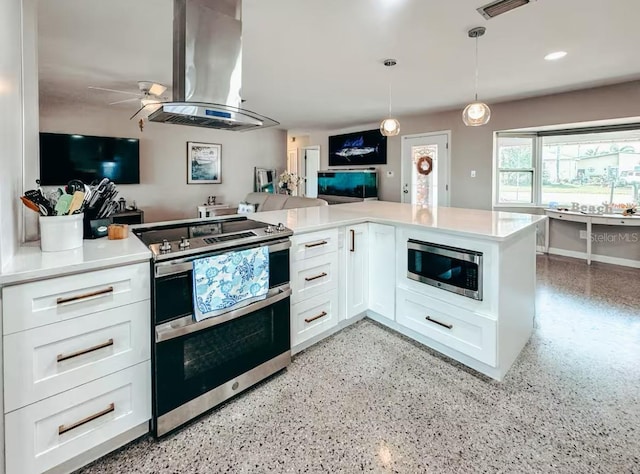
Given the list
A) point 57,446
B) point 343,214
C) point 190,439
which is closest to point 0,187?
point 57,446

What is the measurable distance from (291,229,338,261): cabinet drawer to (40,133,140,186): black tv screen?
486 cm

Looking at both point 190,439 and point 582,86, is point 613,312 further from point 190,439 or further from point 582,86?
point 190,439

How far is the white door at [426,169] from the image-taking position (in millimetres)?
6168

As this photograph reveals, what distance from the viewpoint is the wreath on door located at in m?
6.40

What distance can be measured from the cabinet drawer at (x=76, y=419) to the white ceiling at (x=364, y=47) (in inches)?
95.2

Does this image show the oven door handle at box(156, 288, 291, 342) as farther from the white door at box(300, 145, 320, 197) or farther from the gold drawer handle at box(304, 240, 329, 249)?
the white door at box(300, 145, 320, 197)

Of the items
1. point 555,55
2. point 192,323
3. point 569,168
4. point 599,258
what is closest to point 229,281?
point 192,323

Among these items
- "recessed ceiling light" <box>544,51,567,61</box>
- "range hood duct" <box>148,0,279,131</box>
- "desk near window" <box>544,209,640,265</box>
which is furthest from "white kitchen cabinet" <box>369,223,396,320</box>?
"desk near window" <box>544,209,640,265</box>

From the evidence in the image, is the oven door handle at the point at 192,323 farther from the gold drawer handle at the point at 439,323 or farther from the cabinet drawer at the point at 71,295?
the gold drawer handle at the point at 439,323

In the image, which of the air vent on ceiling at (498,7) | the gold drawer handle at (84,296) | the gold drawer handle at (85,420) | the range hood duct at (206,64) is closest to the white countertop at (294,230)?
the gold drawer handle at (84,296)

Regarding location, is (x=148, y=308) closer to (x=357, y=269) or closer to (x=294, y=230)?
(x=294, y=230)

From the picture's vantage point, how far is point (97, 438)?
141cm

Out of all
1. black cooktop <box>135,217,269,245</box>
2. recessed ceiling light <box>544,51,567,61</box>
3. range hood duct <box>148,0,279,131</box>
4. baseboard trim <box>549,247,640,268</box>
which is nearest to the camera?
black cooktop <box>135,217,269,245</box>

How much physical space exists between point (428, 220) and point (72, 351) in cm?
220
